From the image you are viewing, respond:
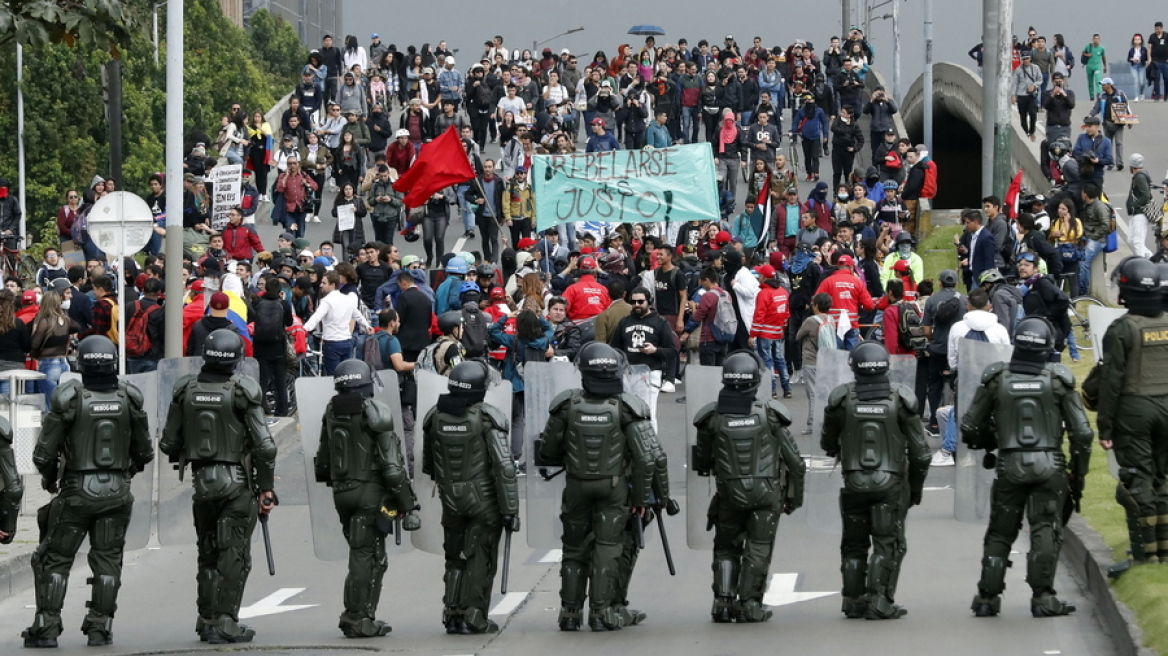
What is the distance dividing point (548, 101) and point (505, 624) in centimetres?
2322

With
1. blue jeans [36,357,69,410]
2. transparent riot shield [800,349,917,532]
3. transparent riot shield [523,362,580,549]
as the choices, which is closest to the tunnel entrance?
blue jeans [36,357,69,410]

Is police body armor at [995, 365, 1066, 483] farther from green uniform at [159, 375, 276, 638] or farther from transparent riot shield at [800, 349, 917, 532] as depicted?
green uniform at [159, 375, 276, 638]

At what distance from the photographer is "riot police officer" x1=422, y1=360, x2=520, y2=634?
10938 mm

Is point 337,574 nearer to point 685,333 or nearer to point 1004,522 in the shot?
point 1004,522

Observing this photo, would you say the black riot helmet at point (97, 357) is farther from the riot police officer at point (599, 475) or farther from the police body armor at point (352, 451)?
the riot police officer at point (599, 475)

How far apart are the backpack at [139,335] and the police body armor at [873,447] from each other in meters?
9.77

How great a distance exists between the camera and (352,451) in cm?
1102

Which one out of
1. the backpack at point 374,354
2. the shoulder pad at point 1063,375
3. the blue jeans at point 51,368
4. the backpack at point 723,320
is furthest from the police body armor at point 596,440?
the backpack at point 723,320

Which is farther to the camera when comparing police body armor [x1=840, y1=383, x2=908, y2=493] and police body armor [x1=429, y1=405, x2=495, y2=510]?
police body armor [x1=429, y1=405, x2=495, y2=510]

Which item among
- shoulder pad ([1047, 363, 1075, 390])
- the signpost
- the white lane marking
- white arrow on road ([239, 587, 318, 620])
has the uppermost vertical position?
the signpost

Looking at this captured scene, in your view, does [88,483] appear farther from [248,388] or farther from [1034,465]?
[1034,465]

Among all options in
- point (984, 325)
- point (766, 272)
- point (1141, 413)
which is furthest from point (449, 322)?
point (1141, 413)

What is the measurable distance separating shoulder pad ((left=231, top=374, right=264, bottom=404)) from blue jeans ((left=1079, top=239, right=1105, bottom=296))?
14.8 metres

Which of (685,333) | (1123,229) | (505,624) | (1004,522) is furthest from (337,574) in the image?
(1123,229)
